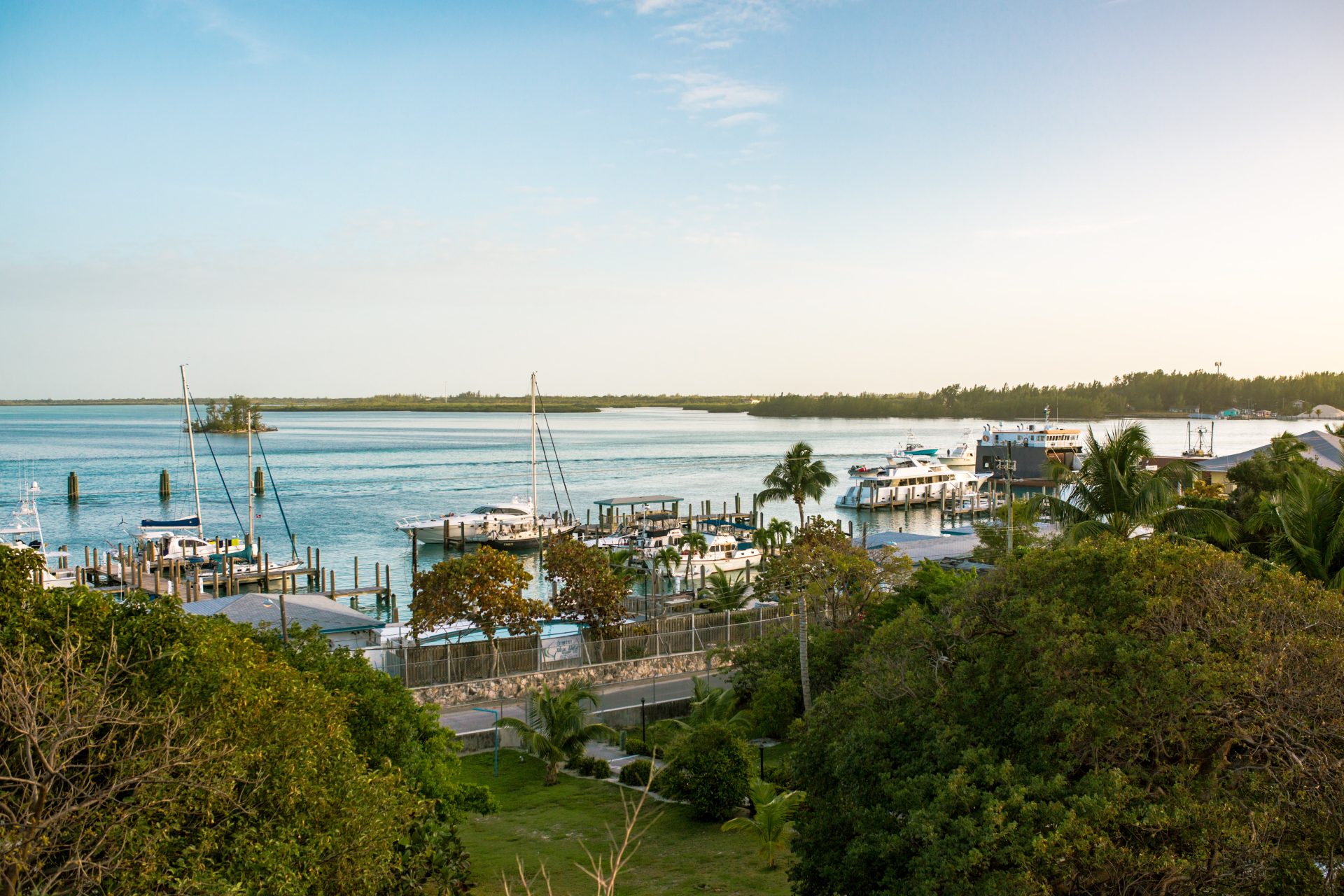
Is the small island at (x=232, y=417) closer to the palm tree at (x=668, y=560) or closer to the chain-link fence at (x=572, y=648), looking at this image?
the palm tree at (x=668, y=560)

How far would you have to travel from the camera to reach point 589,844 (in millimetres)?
17688

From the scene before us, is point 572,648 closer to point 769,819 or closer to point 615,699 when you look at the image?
point 615,699

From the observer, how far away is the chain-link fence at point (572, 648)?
26578 millimetres

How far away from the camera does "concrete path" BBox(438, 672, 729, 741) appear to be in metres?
25.4

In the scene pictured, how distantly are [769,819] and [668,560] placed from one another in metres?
35.1

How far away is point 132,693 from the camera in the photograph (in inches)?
388

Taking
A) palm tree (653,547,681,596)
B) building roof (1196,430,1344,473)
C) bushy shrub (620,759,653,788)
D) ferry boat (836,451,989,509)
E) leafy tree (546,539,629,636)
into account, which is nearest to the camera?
bushy shrub (620,759,653,788)

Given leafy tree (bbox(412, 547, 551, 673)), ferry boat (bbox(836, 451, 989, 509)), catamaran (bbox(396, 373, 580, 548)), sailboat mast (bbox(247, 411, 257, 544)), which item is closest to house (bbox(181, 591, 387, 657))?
leafy tree (bbox(412, 547, 551, 673))

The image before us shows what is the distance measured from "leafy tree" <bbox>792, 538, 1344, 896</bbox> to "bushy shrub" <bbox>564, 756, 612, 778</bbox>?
9.53m

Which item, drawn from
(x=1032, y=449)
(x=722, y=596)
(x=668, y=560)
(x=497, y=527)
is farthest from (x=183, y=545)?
(x=1032, y=449)

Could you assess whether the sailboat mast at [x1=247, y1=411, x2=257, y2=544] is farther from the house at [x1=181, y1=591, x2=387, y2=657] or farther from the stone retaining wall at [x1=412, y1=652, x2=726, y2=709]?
the stone retaining wall at [x1=412, y1=652, x2=726, y2=709]

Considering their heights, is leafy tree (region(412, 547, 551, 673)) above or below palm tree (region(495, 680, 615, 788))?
above

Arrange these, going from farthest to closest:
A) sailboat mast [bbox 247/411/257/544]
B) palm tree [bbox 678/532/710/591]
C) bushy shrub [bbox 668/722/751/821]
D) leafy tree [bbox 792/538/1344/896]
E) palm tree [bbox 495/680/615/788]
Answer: sailboat mast [bbox 247/411/257/544], palm tree [bbox 678/532/710/591], palm tree [bbox 495/680/615/788], bushy shrub [bbox 668/722/751/821], leafy tree [bbox 792/538/1344/896]

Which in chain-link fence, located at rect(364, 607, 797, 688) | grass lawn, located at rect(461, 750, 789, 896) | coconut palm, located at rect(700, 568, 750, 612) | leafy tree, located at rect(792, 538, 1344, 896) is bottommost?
grass lawn, located at rect(461, 750, 789, 896)
